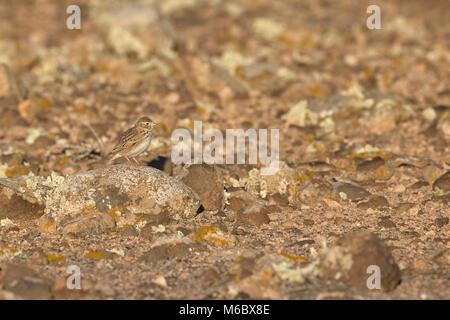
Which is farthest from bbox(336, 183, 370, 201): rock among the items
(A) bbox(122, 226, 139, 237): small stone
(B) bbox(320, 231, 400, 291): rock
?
(A) bbox(122, 226, 139, 237): small stone

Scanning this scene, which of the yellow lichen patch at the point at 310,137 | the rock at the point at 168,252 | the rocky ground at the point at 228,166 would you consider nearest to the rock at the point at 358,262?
the rocky ground at the point at 228,166

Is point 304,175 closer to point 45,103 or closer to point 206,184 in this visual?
point 206,184

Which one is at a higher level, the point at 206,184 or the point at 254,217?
the point at 206,184

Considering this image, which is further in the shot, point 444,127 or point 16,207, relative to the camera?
point 444,127

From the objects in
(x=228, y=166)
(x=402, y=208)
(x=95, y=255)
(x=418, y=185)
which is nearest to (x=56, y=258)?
(x=95, y=255)

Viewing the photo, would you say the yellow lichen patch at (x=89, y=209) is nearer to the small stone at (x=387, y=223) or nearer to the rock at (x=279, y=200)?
the rock at (x=279, y=200)
